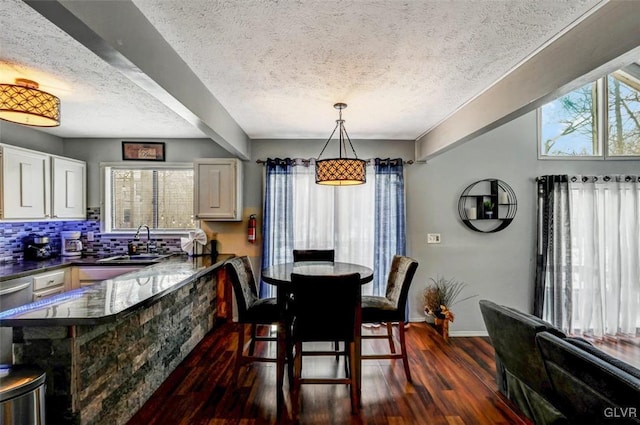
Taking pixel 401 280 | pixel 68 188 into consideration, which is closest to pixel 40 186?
pixel 68 188

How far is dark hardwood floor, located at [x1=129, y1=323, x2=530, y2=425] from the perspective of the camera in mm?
2375

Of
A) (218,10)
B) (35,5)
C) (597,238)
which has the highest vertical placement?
(218,10)

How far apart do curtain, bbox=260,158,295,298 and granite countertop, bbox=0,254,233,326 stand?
3.92ft

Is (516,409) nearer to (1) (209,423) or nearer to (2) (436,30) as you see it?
(1) (209,423)

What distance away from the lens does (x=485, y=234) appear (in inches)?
174

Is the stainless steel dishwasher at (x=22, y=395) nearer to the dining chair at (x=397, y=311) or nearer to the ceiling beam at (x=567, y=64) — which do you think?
the dining chair at (x=397, y=311)

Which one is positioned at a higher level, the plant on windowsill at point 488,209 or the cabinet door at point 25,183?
the cabinet door at point 25,183

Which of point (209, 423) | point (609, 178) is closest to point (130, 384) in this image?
point (209, 423)

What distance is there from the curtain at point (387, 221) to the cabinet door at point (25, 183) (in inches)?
152

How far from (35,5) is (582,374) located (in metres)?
2.81

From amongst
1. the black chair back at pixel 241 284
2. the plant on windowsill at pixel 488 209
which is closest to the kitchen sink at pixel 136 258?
the black chair back at pixel 241 284

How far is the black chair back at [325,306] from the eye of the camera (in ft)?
7.81

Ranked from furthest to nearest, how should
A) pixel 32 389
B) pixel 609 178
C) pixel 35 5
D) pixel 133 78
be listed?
pixel 609 178 → pixel 133 78 → pixel 32 389 → pixel 35 5

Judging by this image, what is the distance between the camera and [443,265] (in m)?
4.44
